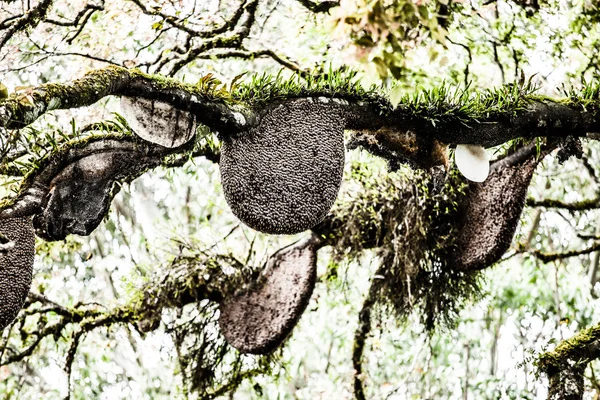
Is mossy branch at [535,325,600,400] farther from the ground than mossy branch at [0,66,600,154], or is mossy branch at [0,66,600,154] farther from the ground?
mossy branch at [0,66,600,154]

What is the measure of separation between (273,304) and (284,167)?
1.78 metres

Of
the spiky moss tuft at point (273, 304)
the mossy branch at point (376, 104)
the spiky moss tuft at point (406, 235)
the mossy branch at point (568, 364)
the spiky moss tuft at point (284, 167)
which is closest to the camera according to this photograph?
the mossy branch at point (376, 104)

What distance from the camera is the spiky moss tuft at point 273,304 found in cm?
463

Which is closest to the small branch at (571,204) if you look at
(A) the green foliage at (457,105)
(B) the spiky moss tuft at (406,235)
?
(B) the spiky moss tuft at (406,235)

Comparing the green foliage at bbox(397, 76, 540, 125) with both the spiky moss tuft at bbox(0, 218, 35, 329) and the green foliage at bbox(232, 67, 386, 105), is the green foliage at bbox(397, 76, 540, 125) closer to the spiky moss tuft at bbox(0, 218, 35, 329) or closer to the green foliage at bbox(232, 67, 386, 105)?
the green foliage at bbox(232, 67, 386, 105)

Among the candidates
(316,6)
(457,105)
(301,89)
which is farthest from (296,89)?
(316,6)

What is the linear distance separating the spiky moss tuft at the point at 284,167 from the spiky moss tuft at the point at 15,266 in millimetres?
799

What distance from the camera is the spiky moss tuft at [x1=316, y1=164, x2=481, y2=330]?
14.9 feet

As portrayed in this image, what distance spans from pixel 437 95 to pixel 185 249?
6.87 ft

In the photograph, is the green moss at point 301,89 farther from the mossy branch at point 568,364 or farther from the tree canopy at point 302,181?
the mossy branch at point 568,364

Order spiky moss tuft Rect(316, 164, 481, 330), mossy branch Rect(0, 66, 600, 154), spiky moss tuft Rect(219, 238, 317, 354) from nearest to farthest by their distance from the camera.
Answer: mossy branch Rect(0, 66, 600, 154) → spiky moss tuft Rect(316, 164, 481, 330) → spiky moss tuft Rect(219, 238, 317, 354)

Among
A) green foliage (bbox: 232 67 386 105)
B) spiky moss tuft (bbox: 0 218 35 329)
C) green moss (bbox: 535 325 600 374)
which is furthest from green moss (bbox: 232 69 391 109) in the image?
green moss (bbox: 535 325 600 374)

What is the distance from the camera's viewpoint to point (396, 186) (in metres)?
4.58

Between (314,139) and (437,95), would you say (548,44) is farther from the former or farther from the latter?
(314,139)
